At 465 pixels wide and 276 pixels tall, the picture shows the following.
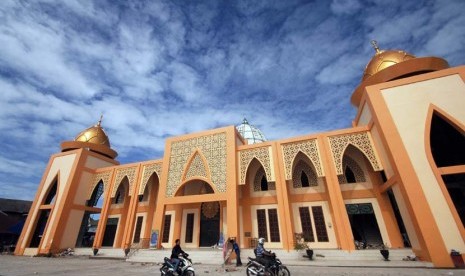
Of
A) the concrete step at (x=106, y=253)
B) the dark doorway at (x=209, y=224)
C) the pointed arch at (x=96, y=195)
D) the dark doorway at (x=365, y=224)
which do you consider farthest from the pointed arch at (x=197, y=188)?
the dark doorway at (x=365, y=224)

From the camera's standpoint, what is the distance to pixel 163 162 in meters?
14.1

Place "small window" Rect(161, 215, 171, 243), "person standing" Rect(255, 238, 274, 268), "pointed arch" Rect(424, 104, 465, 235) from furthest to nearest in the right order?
"small window" Rect(161, 215, 171, 243) → "pointed arch" Rect(424, 104, 465, 235) → "person standing" Rect(255, 238, 274, 268)

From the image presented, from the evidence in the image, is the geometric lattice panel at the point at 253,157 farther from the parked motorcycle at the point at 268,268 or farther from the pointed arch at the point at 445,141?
the pointed arch at the point at 445,141

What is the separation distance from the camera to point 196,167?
524 inches

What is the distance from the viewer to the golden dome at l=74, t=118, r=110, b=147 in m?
17.9

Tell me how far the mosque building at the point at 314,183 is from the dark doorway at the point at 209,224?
0.06 m

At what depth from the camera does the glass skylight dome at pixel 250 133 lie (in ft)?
71.9

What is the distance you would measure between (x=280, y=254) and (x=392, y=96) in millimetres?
7962

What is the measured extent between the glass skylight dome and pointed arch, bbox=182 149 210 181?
8679mm

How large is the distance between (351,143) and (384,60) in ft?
15.5

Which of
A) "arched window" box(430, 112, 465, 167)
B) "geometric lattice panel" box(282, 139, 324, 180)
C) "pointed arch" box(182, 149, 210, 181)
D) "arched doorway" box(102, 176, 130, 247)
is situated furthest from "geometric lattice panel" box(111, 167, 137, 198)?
"arched window" box(430, 112, 465, 167)

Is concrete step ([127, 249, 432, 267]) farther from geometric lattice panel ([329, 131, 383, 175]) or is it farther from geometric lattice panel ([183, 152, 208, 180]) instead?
geometric lattice panel ([183, 152, 208, 180])

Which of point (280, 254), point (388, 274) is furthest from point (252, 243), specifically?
point (388, 274)

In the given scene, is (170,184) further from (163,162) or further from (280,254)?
(280,254)
